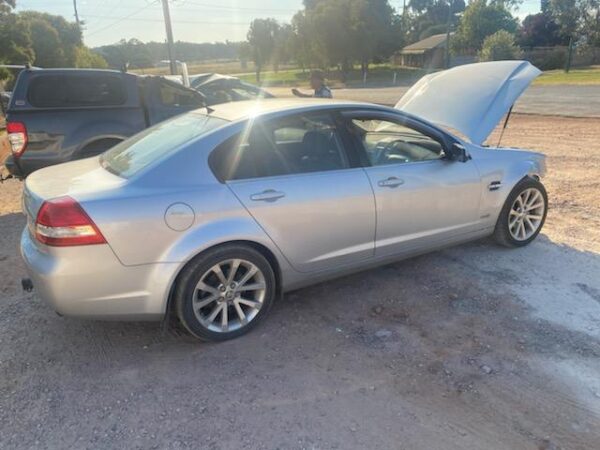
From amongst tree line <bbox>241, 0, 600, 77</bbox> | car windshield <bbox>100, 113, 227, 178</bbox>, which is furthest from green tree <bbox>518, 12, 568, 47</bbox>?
car windshield <bbox>100, 113, 227, 178</bbox>

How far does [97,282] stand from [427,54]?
67140 mm

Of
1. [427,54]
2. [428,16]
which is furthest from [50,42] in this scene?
[428,16]

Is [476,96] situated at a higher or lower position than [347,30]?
lower

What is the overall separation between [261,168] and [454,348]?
1716 mm

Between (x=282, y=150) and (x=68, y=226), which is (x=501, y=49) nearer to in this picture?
(x=282, y=150)

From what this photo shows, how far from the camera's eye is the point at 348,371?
305cm

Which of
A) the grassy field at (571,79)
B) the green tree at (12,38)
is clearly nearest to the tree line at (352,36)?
the grassy field at (571,79)

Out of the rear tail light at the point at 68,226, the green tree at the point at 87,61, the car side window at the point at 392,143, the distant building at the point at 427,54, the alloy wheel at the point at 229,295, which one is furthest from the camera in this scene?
the distant building at the point at 427,54

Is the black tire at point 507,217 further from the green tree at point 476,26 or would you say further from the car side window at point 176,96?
the green tree at point 476,26

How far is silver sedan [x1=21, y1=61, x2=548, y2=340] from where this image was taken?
2.93m

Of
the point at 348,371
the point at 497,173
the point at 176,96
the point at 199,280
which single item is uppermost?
the point at 176,96

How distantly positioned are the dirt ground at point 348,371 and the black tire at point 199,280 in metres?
0.11

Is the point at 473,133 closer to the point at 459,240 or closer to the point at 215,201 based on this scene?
the point at 459,240

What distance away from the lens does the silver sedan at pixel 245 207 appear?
2.93 metres
